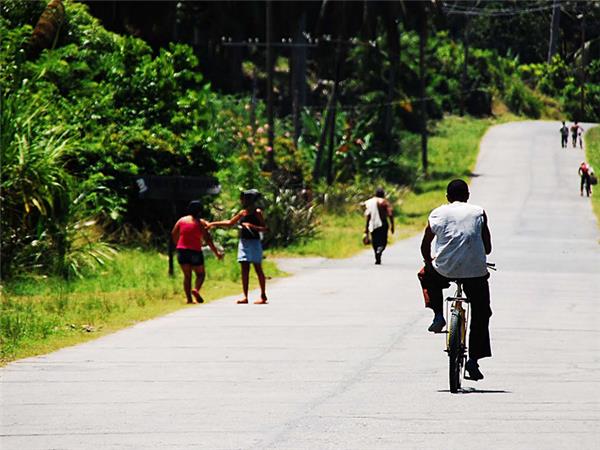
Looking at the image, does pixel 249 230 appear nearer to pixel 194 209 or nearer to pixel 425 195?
pixel 194 209

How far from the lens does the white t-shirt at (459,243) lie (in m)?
12.2

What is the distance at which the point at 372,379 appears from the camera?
13352 millimetres

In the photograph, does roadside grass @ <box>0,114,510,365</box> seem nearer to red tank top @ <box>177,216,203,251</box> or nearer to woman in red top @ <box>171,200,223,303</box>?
woman in red top @ <box>171,200,223,303</box>

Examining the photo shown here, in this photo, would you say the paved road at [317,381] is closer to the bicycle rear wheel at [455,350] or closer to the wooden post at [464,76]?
the bicycle rear wheel at [455,350]

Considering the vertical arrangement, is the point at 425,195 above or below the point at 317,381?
below

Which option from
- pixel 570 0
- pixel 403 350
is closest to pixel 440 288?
pixel 403 350

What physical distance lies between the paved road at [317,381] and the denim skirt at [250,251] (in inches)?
35.5

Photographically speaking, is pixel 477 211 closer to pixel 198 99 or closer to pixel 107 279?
pixel 107 279

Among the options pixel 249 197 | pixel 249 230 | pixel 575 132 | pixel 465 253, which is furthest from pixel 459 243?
pixel 575 132

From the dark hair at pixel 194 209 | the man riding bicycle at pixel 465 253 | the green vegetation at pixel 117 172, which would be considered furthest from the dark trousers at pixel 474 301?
the dark hair at pixel 194 209

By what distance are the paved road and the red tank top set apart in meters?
1.17

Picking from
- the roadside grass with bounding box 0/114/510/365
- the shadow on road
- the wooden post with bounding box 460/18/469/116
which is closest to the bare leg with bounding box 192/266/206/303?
the roadside grass with bounding box 0/114/510/365

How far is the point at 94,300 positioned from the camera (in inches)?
887

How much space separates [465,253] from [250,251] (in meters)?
10.4
